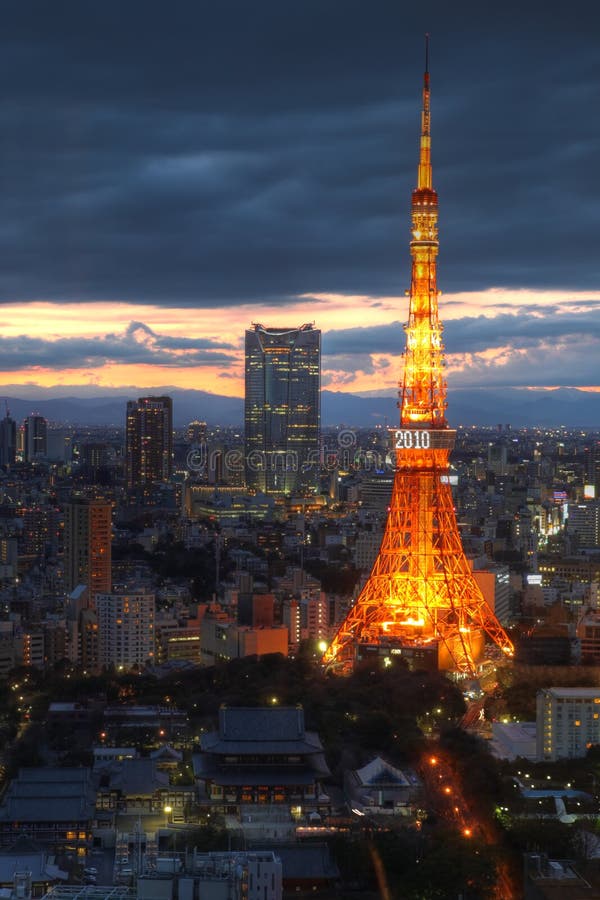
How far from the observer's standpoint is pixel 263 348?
246 feet

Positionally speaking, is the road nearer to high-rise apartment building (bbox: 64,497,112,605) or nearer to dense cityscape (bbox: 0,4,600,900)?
dense cityscape (bbox: 0,4,600,900)

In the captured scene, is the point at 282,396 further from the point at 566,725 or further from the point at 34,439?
the point at 566,725

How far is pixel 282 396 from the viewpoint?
73.7 m

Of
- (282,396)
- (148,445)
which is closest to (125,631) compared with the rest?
(148,445)

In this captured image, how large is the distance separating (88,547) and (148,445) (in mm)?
35162

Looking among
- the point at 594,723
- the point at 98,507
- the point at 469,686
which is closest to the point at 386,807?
the point at 594,723

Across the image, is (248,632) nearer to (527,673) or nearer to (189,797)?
(527,673)

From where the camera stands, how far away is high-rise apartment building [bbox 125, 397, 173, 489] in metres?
69.8

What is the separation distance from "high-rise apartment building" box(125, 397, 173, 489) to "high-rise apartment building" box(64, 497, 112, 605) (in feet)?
103

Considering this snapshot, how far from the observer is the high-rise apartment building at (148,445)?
6975 centimetres

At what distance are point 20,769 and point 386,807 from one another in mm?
3627

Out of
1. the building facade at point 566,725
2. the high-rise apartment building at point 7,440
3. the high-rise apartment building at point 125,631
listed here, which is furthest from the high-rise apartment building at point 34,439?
the building facade at point 566,725

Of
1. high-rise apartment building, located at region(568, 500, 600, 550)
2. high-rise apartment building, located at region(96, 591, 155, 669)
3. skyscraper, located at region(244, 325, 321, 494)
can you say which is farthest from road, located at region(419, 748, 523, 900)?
skyscraper, located at region(244, 325, 321, 494)

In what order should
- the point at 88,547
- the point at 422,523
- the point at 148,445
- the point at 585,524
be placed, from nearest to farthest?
the point at 422,523 < the point at 88,547 < the point at 585,524 < the point at 148,445
